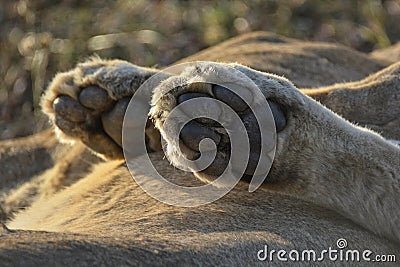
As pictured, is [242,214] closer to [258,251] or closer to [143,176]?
[258,251]

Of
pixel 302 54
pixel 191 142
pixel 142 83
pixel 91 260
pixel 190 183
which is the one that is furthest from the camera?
pixel 302 54

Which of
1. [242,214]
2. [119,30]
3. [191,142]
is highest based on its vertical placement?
[119,30]

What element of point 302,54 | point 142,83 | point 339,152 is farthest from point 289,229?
point 302,54

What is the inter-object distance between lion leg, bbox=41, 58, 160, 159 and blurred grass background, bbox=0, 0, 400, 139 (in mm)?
1920

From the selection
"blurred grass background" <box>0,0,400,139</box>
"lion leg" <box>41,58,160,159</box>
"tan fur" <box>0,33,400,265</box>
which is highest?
"blurred grass background" <box>0,0,400,139</box>

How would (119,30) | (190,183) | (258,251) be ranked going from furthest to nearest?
(119,30), (190,183), (258,251)

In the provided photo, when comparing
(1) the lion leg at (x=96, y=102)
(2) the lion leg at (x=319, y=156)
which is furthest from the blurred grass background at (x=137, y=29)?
(2) the lion leg at (x=319, y=156)

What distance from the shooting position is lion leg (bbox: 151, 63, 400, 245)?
1883 millimetres

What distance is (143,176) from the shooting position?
2.24 metres

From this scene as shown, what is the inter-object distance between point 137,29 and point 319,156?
3018 millimetres

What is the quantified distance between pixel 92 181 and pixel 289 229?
0.78 metres

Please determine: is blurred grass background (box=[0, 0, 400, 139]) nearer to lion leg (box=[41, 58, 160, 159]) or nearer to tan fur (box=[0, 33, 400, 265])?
lion leg (box=[41, 58, 160, 159])

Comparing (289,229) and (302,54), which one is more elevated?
(302,54)

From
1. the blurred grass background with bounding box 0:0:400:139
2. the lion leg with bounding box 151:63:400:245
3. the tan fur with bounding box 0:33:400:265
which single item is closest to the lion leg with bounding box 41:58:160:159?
the tan fur with bounding box 0:33:400:265
